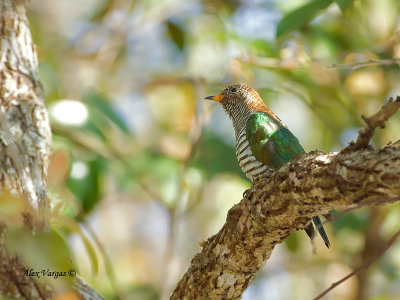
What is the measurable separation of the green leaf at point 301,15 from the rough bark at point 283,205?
1802 mm

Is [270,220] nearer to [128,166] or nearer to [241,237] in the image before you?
[241,237]

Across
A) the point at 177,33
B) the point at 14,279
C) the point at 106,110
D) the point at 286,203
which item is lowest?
the point at 286,203

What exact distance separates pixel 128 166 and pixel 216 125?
11.9 feet

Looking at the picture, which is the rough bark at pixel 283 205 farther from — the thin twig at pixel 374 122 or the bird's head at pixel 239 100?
the bird's head at pixel 239 100

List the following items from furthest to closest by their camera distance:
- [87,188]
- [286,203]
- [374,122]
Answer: [87,188] < [286,203] < [374,122]

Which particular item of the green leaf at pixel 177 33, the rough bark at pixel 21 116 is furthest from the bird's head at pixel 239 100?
the rough bark at pixel 21 116

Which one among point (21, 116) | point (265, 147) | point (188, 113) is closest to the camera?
point (21, 116)

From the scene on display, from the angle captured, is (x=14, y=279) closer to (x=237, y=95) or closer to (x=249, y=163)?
(x=249, y=163)

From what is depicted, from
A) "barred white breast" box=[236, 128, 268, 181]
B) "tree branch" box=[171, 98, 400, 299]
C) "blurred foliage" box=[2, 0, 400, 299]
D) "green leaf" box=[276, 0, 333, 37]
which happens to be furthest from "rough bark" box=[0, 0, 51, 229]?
A: "green leaf" box=[276, 0, 333, 37]

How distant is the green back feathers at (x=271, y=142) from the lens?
4039 millimetres

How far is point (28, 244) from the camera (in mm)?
2041

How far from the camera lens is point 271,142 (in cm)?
414

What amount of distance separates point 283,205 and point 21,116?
1648 millimetres

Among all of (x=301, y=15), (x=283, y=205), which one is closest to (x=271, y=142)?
(x=301, y=15)
